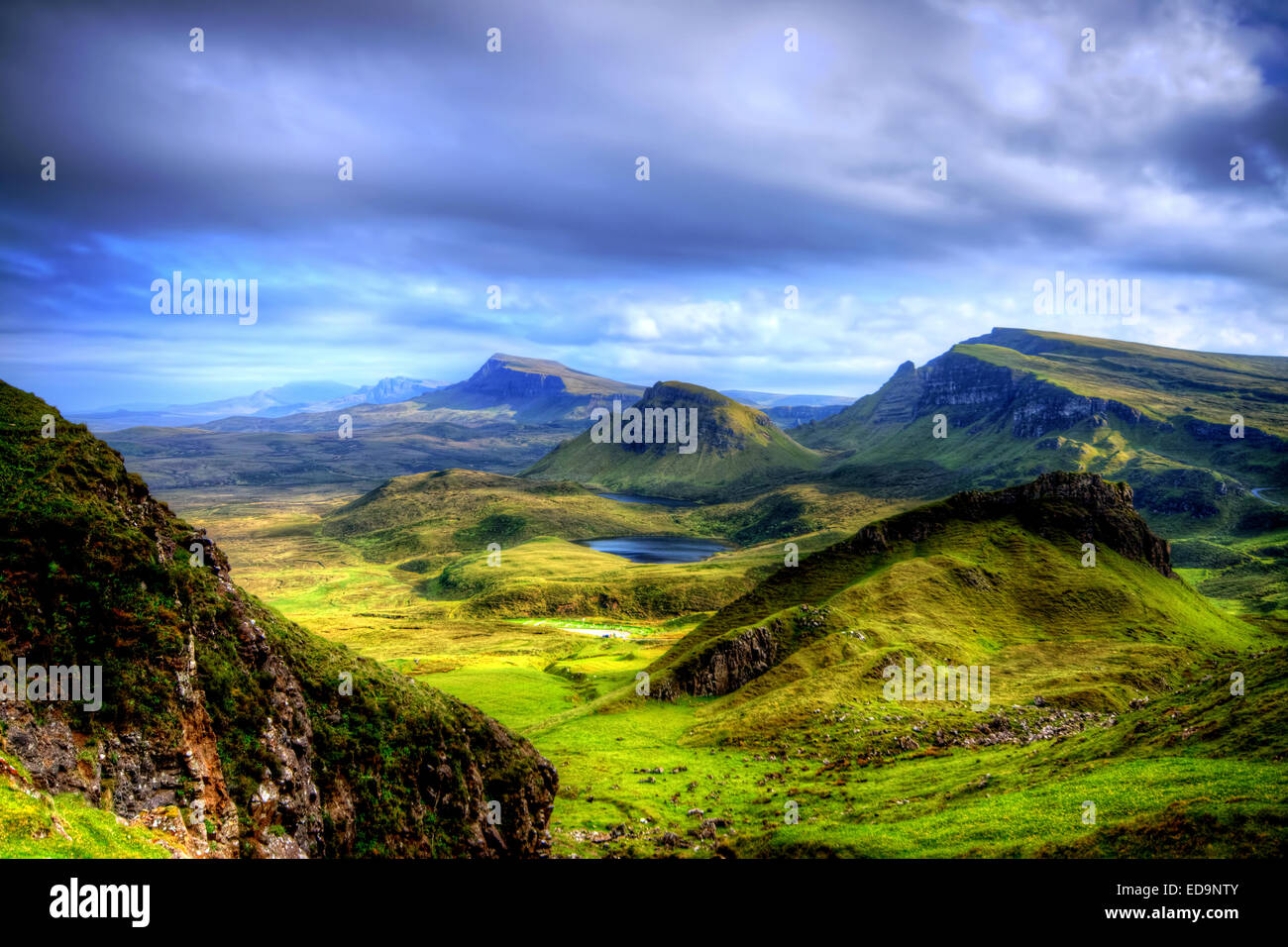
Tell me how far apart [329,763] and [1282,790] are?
41.2 m

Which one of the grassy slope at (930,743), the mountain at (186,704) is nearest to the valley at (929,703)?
the grassy slope at (930,743)

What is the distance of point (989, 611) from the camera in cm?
8775

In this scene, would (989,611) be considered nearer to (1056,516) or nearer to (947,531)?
(947,531)

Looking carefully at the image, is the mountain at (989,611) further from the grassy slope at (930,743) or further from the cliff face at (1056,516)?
the grassy slope at (930,743)

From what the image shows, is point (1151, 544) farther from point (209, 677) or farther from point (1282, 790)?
point (209, 677)

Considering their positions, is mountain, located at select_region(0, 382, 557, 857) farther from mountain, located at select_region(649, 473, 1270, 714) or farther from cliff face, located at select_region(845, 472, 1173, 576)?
cliff face, located at select_region(845, 472, 1173, 576)

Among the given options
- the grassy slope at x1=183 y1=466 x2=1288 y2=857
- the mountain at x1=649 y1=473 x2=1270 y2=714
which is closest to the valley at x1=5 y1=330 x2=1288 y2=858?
the grassy slope at x1=183 y1=466 x2=1288 y2=857

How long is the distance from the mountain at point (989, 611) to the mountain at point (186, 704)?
46.6m

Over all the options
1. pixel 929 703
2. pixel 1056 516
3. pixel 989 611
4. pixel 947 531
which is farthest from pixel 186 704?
pixel 1056 516

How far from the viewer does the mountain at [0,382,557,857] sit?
23.2 m

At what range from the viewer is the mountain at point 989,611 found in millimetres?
74062
